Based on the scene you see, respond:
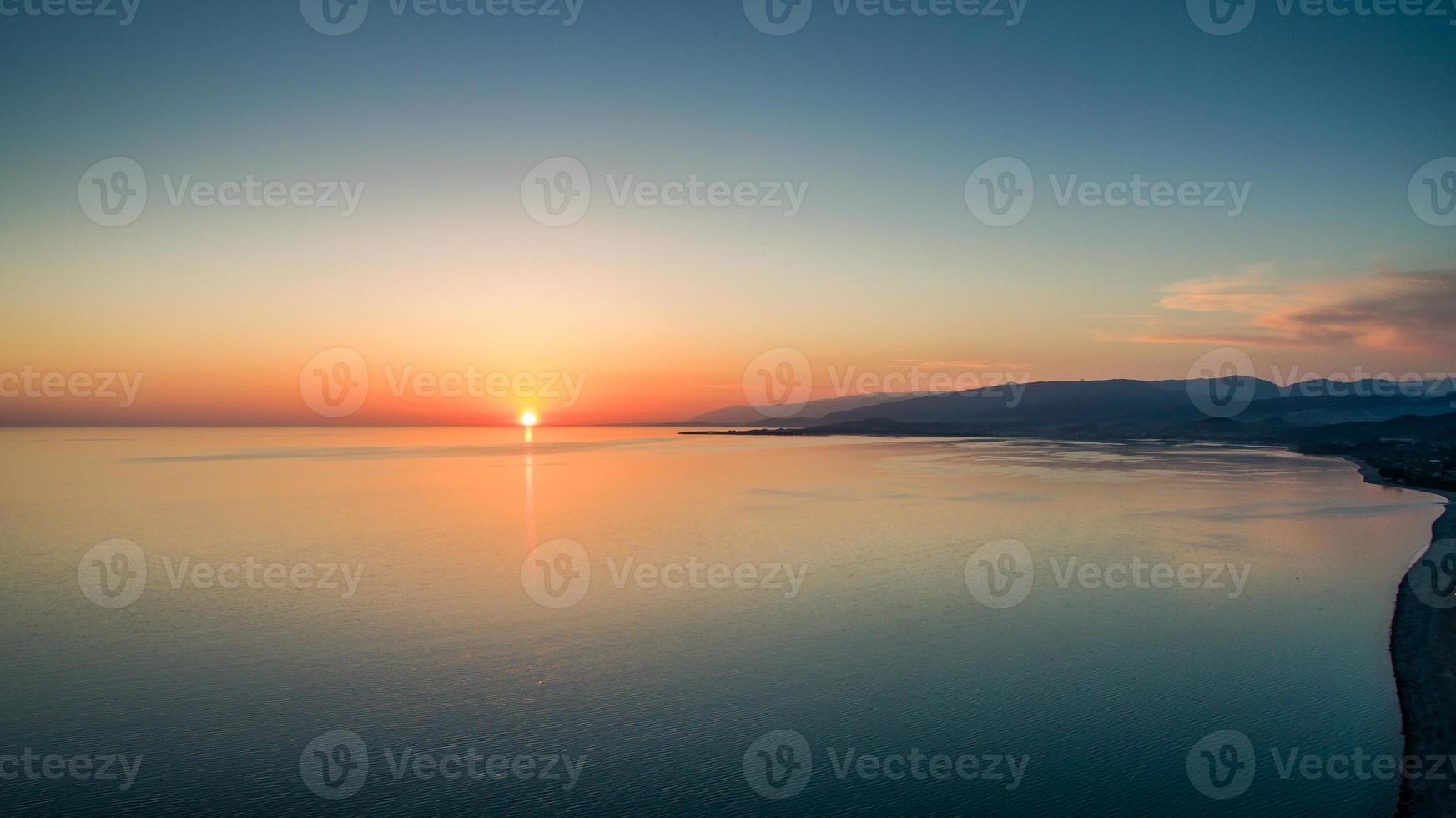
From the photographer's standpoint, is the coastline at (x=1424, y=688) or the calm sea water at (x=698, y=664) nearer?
the coastline at (x=1424, y=688)

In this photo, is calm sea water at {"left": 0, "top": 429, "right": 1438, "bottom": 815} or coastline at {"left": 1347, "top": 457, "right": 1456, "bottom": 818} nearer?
coastline at {"left": 1347, "top": 457, "right": 1456, "bottom": 818}

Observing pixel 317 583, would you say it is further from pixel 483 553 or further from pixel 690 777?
pixel 690 777

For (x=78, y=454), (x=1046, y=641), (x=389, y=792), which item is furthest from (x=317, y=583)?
(x=78, y=454)

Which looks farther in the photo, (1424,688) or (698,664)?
(698,664)

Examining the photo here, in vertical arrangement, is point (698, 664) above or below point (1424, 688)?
above
